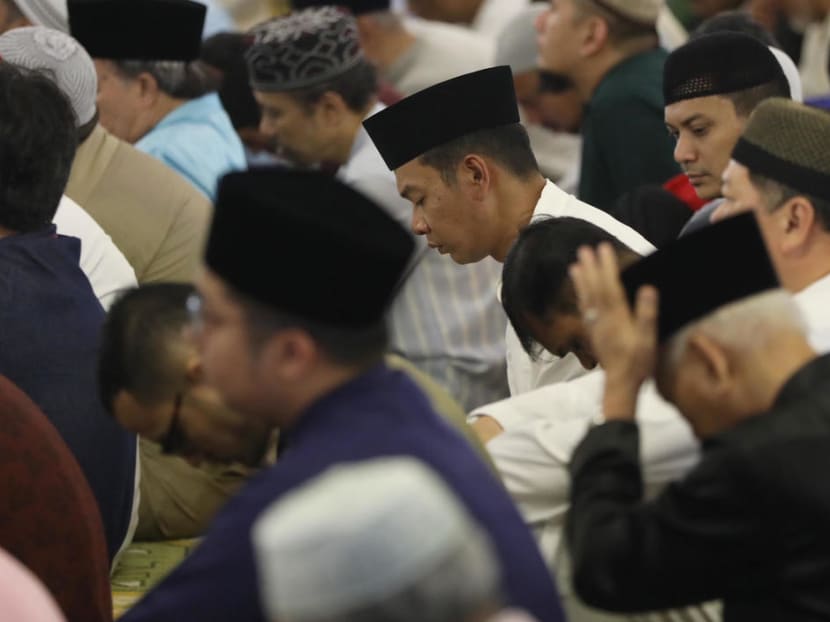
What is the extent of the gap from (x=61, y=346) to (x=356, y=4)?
12.7ft

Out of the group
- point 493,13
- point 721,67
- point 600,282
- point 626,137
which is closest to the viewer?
point 600,282

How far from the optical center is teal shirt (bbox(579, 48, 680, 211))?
512 centimetres

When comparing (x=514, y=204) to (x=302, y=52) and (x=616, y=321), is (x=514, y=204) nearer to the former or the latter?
(x=616, y=321)

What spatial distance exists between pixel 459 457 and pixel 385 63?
5.23 metres

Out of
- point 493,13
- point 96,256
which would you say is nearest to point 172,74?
point 96,256

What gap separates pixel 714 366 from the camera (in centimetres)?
225

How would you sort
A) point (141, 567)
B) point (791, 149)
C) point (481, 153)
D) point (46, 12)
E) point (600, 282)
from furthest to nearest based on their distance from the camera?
point (46, 12), point (481, 153), point (141, 567), point (791, 149), point (600, 282)

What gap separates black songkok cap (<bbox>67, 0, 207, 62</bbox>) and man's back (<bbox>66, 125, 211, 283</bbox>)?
760mm

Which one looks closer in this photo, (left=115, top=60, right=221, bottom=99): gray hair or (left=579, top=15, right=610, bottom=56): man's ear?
(left=115, top=60, right=221, bottom=99): gray hair

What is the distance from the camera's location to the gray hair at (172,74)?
210 inches

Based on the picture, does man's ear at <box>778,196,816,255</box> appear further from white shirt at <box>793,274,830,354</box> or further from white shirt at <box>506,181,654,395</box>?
white shirt at <box>506,181,654,395</box>

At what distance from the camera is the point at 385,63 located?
23.8 ft

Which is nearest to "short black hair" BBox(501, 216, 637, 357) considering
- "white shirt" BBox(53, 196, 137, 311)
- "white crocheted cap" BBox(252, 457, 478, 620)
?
"white shirt" BBox(53, 196, 137, 311)

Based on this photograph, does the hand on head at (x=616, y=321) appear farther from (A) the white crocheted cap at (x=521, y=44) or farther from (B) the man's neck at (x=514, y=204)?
(A) the white crocheted cap at (x=521, y=44)
